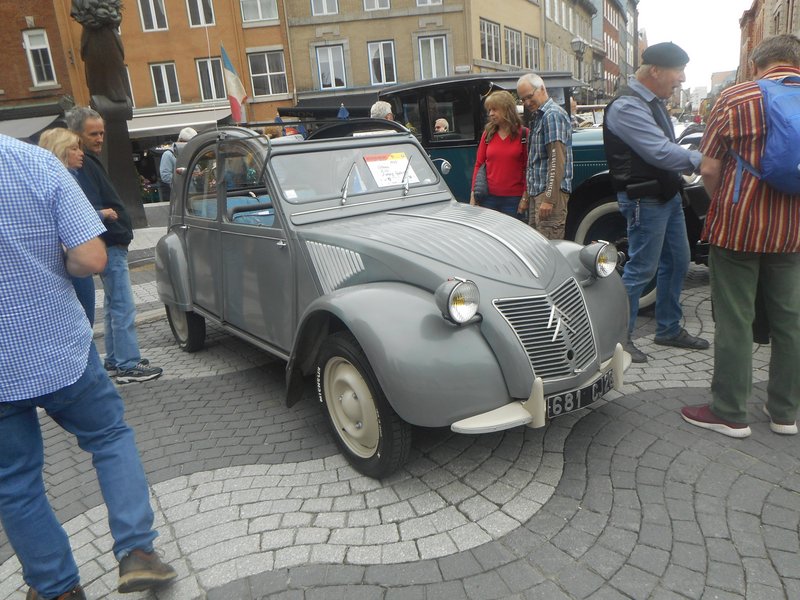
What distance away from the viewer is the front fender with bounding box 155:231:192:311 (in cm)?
474

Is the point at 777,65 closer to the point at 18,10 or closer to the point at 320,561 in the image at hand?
the point at 320,561

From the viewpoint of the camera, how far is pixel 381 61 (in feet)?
Answer: 84.5

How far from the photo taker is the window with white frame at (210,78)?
25781 mm

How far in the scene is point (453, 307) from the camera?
2.52 metres

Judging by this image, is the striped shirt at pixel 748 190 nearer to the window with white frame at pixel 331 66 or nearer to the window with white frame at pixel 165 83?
the window with white frame at pixel 331 66

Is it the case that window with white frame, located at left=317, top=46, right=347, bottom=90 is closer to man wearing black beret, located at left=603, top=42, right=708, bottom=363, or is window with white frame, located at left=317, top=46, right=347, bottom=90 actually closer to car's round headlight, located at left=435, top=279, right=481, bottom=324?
man wearing black beret, located at left=603, top=42, right=708, bottom=363

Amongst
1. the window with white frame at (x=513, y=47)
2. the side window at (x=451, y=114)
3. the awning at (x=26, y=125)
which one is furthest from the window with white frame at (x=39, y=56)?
the side window at (x=451, y=114)

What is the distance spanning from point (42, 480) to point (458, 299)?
1.77m

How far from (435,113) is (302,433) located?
5231 millimetres

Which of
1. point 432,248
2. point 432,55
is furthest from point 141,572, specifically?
point 432,55

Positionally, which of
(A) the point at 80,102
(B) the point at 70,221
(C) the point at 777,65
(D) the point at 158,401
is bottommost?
(D) the point at 158,401

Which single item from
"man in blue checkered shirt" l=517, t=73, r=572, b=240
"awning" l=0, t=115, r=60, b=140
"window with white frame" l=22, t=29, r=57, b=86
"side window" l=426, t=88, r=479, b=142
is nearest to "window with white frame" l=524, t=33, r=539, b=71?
"window with white frame" l=22, t=29, r=57, b=86

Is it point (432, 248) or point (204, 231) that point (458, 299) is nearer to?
point (432, 248)

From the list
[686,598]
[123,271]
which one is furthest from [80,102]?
[686,598]
